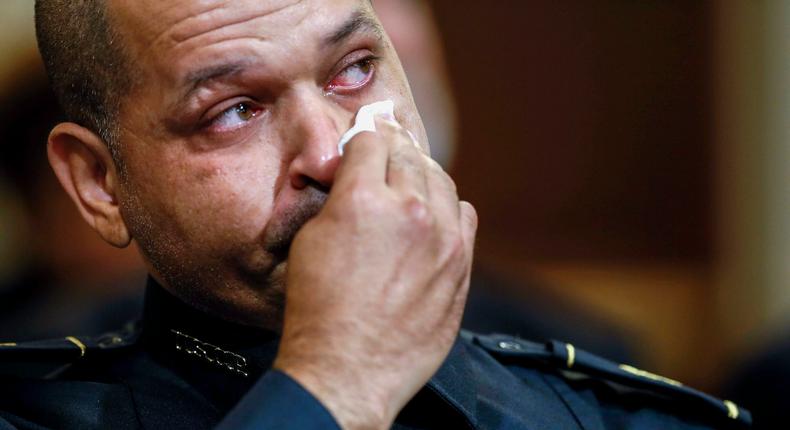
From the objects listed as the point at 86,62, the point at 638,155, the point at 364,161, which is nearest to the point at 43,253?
the point at 638,155

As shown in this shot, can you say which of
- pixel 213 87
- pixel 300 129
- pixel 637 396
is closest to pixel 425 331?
pixel 300 129

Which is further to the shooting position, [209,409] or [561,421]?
Result: [561,421]

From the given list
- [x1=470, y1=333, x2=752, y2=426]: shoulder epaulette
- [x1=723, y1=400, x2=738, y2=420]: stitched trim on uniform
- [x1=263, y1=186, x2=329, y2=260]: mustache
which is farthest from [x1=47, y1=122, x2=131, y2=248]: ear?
[x1=723, y1=400, x2=738, y2=420]: stitched trim on uniform

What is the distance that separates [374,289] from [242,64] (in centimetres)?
41

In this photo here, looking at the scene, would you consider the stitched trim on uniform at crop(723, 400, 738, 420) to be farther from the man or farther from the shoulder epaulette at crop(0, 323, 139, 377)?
the shoulder epaulette at crop(0, 323, 139, 377)

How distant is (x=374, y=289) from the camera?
1252 mm

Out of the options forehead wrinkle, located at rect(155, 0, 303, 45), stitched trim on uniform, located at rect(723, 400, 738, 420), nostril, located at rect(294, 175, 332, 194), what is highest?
forehead wrinkle, located at rect(155, 0, 303, 45)

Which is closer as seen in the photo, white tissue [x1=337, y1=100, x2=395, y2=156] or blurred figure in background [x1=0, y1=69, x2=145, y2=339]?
white tissue [x1=337, y1=100, x2=395, y2=156]

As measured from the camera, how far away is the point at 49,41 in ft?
5.72

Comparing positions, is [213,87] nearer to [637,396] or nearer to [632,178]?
[637,396]

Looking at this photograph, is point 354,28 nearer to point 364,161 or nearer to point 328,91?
point 328,91

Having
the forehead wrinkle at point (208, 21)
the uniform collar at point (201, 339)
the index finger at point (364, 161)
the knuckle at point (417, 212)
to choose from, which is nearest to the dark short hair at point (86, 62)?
the forehead wrinkle at point (208, 21)

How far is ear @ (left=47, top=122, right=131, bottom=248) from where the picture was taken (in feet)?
5.59

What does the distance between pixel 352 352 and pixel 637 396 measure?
93 centimetres
